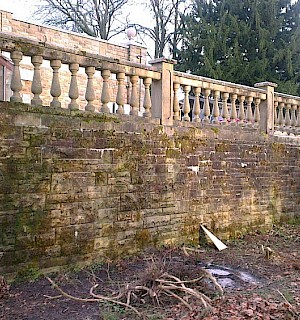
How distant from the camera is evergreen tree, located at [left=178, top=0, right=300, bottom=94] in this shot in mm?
16297

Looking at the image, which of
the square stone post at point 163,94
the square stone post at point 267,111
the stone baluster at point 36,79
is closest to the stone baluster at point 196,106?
the square stone post at point 163,94

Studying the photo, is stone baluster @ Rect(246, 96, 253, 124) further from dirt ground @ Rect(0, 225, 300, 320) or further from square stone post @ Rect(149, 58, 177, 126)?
dirt ground @ Rect(0, 225, 300, 320)

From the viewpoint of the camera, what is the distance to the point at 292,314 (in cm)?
434

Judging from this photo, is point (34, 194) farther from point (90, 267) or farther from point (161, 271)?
point (161, 271)

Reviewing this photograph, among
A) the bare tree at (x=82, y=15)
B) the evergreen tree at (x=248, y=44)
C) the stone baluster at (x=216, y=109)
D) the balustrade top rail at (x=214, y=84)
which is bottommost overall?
the stone baluster at (x=216, y=109)

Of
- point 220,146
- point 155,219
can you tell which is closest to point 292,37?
point 220,146

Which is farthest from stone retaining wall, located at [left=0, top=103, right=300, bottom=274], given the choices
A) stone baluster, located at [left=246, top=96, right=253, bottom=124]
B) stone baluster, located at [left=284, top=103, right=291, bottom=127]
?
stone baluster, located at [left=284, top=103, right=291, bottom=127]

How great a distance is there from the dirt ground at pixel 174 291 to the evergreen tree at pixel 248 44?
10.5 meters

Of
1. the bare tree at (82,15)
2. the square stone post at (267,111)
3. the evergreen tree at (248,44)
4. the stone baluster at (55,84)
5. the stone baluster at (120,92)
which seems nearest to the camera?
the stone baluster at (55,84)

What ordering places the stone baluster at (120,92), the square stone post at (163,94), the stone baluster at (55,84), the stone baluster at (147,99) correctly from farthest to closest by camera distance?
1. the square stone post at (163,94)
2. the stone baluster at (147,99)
3. the stone baluster at (120,92)
4. the stone baluster at (55,84)

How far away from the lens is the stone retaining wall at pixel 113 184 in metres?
5.27

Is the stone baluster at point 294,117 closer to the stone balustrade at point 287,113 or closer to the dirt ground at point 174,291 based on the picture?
the stone balustrade at point 287,113

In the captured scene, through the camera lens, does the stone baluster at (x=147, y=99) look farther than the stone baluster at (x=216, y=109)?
No

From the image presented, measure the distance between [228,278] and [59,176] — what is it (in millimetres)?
2705
